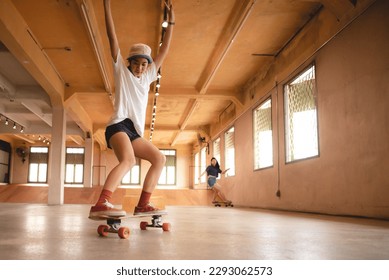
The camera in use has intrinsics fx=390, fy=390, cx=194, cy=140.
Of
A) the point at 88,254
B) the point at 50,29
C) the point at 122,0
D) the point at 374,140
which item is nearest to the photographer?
the point at 88,254

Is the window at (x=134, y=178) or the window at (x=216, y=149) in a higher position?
the window at (x=216, y=149)

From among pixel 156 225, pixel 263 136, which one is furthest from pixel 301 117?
pixel 156 225

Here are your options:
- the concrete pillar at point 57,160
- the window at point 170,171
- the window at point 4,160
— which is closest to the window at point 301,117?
the concrete pillar at point 57,160

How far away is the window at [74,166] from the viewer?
84.2 feet

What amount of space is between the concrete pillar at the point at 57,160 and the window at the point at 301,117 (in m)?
7.46

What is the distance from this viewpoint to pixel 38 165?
84.9ft

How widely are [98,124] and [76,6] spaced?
40.0ft

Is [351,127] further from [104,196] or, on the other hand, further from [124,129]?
[104,196]

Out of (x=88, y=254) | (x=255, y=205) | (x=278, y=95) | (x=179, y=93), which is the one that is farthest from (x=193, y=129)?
(x=88, y=254)

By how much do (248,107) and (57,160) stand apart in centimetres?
634

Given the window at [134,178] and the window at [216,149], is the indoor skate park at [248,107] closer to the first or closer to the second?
the window at [216,149]

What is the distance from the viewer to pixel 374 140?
529cm

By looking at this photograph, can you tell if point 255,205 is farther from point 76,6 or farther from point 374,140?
point 76,6

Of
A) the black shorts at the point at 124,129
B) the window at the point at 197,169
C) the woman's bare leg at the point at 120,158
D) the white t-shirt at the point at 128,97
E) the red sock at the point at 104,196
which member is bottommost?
the red sock at the point at 104,196
